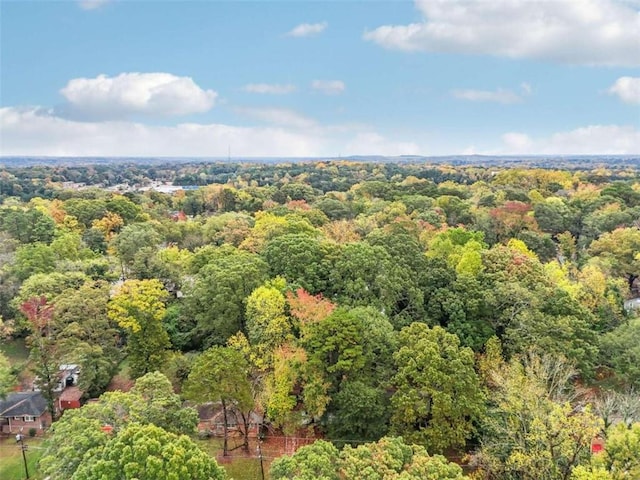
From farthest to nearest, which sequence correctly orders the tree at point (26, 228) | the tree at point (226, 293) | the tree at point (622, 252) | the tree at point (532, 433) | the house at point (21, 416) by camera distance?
the tree at point (26, 228) < the tree at point (622, 252) < the tree at point (226, 293) < the house at point (21, 416) < the tree at point (532, 433)

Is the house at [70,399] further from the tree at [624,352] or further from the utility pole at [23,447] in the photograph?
the tree at [624,352]

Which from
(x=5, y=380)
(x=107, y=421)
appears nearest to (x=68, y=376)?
(x=5, y=380)

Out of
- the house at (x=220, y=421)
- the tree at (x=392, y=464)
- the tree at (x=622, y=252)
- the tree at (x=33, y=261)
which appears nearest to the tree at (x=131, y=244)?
the tree at (x=33, y=261)

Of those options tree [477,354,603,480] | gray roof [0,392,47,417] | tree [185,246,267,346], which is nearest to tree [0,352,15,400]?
gray roof [0,392,47,417]

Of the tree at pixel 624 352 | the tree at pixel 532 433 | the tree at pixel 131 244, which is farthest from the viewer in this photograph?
the tree at pixel 131 244

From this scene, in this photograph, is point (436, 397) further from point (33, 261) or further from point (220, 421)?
point (33, 261)

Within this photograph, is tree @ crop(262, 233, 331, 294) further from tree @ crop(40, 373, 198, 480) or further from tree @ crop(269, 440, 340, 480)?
tree @ crop(269, 440, 340, 480)

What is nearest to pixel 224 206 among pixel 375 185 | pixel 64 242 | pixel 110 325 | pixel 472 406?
pixel 375 185
